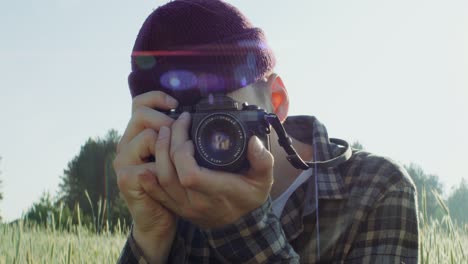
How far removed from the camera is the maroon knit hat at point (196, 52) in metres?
1.44

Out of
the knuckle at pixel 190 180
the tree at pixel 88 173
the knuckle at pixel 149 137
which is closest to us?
the knuckle at pixel 190 180

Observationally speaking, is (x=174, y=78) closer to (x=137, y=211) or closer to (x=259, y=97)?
(x=259, y=97)

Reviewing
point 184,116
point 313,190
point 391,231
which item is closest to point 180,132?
point 184,116

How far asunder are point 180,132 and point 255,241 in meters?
0.28

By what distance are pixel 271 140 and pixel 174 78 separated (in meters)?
0.29

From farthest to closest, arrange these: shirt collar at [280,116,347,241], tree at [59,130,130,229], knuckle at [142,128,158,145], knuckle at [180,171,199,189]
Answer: tree at [59,130,130,229]
shirt collar at [280,116,347,241]
knuckle at [142,128,158,145]
knuckle at [180,171,199,189]

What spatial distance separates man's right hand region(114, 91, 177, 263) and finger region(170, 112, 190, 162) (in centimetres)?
5

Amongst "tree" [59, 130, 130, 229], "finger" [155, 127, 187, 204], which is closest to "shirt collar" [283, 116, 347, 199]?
"finger" [155, 127, 187, 204]

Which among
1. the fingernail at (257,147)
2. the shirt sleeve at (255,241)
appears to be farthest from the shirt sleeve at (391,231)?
the fingernail at (257,147)

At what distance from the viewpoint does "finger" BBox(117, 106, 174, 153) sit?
143 centimetres

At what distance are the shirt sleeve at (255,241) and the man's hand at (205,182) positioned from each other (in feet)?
0.07

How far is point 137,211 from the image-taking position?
1473 mm

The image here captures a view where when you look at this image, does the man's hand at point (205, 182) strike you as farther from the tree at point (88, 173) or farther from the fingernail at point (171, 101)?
the tree at point (88, 173)

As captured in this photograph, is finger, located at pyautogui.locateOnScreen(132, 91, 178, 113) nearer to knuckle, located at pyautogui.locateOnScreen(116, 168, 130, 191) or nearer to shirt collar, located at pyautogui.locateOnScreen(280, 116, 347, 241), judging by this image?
knuckle, located at pyautogui.locateOnScreen(116, 168, 130, 191)
